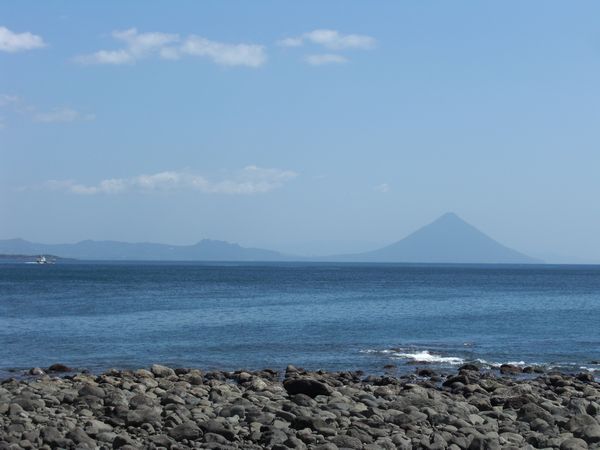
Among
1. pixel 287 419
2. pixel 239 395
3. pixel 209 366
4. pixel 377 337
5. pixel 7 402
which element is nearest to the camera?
pixel 287 419

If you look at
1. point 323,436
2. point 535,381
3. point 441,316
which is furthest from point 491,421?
point 441,316

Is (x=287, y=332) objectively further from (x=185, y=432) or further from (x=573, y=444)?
(x=573, y=444)

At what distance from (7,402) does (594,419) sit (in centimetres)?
1287

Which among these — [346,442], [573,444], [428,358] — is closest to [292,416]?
[346,442]

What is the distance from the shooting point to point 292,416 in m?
17.7

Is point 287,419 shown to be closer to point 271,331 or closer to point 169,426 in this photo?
point 169,426

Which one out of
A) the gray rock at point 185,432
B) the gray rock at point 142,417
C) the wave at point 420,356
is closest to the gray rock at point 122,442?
the gray rock at point 185,432

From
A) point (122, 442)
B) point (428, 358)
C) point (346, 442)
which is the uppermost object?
point (346, 442)

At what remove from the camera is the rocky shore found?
16.0 metres

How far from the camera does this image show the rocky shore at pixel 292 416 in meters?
16.0

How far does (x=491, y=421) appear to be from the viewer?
60.6ft

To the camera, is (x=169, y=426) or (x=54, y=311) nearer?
(x=169, y=426)

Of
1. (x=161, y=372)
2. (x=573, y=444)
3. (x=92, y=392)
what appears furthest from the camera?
(x=161, y=372)

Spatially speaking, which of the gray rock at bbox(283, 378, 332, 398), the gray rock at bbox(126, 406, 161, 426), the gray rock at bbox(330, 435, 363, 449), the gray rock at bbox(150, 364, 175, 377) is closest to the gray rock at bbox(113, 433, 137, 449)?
the gray rock at bbox(126, 406, 161, 426)
